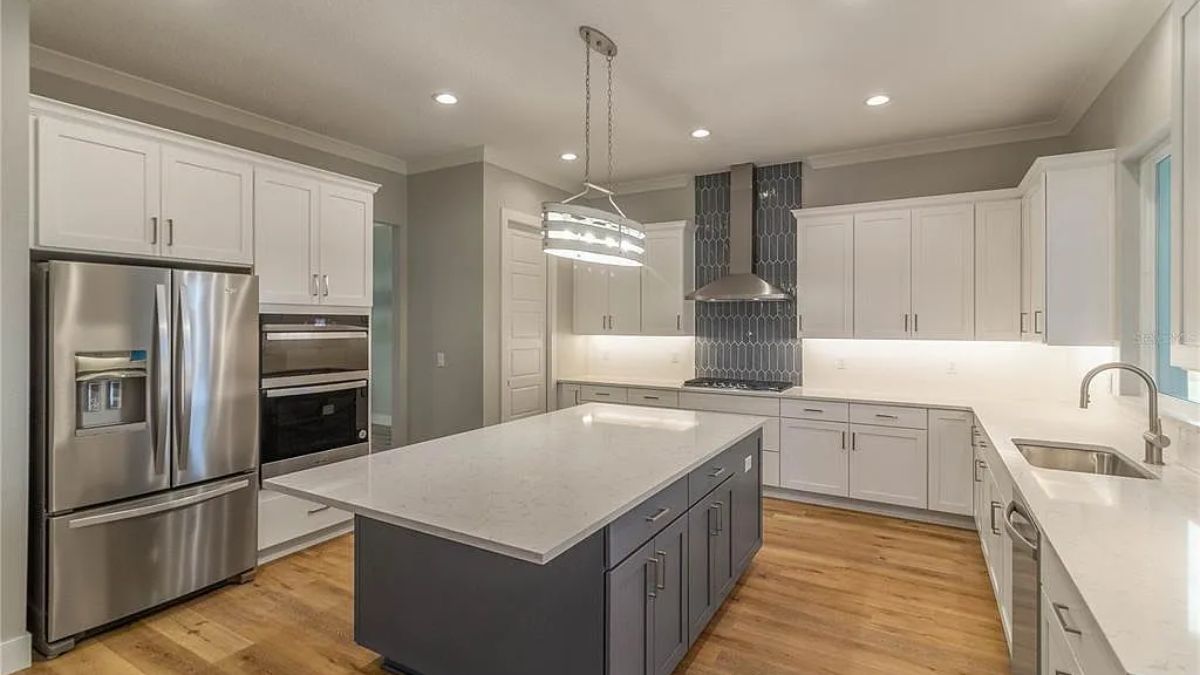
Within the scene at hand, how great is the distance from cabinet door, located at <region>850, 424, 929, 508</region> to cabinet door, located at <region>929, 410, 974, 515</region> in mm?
56

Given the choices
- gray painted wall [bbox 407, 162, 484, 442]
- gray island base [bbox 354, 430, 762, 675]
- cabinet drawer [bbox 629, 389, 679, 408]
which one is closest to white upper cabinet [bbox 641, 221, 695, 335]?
cabinet drawer [bbox 629, 389, 679, 408]

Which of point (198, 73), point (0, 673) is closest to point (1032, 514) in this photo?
point (0, 673)

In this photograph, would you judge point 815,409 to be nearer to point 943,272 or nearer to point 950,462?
point 950,462

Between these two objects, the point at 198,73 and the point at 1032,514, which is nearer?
the point at 1032,514

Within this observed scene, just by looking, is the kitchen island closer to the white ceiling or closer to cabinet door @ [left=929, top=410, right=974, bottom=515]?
the white ceiling

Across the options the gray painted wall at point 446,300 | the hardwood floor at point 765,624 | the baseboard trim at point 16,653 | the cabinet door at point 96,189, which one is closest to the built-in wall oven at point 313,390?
the hardwood floor at point 765,624

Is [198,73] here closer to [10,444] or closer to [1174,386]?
[10,444]

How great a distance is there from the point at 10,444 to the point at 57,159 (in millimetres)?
1214

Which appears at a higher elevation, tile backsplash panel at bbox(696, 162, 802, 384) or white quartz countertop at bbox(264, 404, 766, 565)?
tile backsplash panel at bbox(696, 162, 802, 384)

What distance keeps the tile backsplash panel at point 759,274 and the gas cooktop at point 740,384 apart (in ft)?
0.42

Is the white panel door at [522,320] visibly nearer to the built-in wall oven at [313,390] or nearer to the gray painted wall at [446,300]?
the gray painted wall at [446,300]

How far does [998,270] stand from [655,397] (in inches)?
106

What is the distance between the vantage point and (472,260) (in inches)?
179

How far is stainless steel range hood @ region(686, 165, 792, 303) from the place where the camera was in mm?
4781
